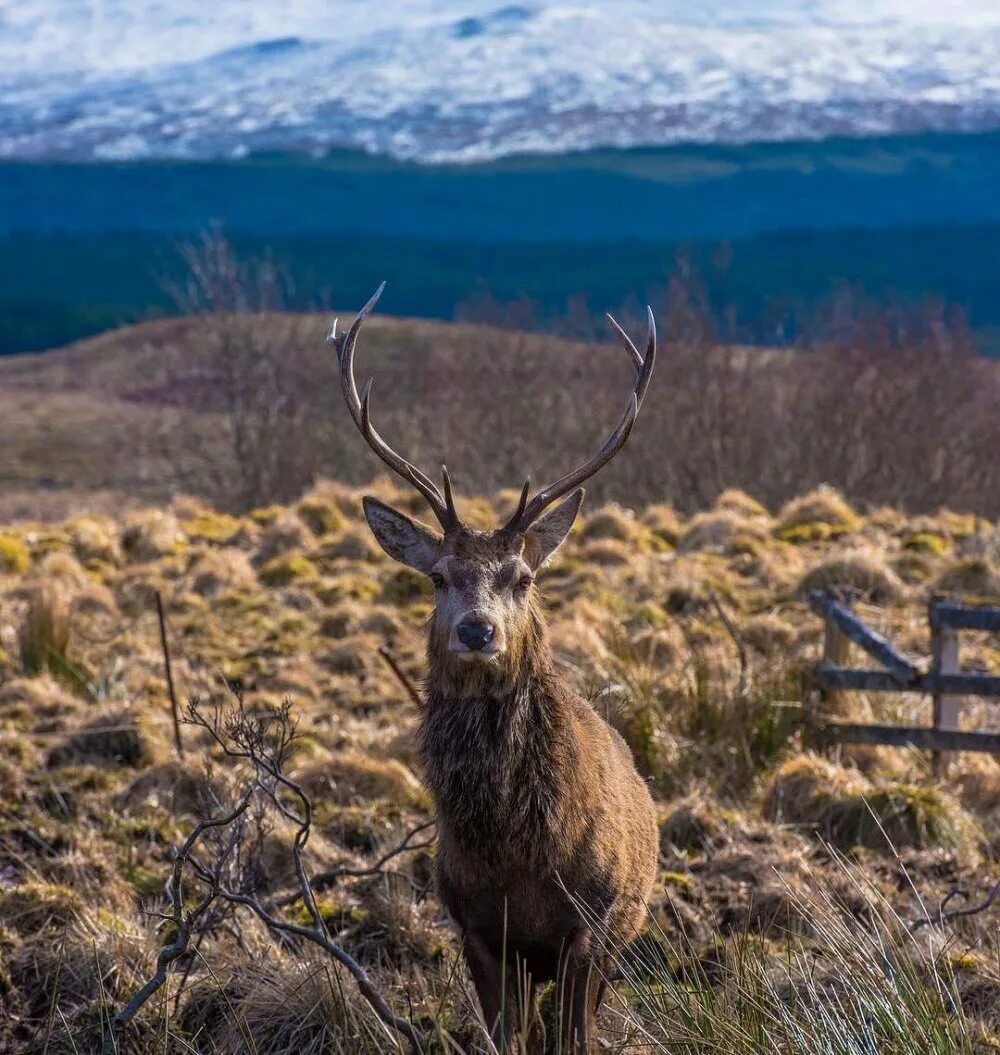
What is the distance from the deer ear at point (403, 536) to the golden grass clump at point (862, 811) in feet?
9.05

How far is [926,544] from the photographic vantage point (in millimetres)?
13062

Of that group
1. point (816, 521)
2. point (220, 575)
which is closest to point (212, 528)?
point (220, 575)

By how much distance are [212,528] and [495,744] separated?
34.7ft

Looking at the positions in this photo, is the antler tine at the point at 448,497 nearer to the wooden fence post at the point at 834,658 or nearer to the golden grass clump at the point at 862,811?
the golden grass clump at the point at 862,811

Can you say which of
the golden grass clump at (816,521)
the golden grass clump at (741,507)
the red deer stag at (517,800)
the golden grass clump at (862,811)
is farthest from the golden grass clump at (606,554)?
the red deer stag at (517,800)

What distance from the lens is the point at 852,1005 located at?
3.91 meters

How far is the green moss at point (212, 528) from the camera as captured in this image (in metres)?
14.2

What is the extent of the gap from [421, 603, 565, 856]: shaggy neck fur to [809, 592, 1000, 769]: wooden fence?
370cm

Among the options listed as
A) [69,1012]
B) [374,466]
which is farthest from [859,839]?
[374,466]

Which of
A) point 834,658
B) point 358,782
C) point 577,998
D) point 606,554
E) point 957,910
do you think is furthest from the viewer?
point 606,554

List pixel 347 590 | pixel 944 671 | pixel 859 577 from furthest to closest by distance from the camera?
pixel 347 590 → pixel 859 577 → pixel 944 671

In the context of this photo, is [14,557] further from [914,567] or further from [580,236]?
[580,236]

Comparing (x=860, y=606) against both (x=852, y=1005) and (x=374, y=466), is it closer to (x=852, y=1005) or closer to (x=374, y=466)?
(x=852, y=1005)

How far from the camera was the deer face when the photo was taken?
4352 millimetres
